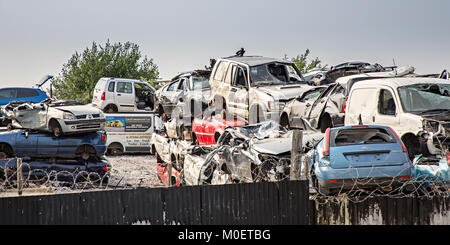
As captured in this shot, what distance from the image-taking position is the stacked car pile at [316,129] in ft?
29.2

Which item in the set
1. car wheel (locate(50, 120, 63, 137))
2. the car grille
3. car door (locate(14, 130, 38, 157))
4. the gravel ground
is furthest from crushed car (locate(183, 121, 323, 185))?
car door (locate(14, 130, 38, 157))

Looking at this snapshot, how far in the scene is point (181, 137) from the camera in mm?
Answer: 18203

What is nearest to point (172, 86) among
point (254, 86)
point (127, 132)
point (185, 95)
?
point (185, 95)

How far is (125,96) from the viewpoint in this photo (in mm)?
27266

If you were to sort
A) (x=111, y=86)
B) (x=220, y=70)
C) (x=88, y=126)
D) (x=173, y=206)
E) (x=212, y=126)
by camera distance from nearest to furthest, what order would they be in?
1. (x=173, y=206)
2. (x=212, y=126)
3. (x=220, y=70)
4. (x=88, y=126)
5. (x=111, y=86)

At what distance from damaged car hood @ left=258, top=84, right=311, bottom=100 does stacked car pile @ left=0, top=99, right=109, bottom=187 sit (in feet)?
18.2

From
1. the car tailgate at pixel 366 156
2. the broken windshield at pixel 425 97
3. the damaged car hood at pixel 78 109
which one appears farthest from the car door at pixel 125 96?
the car tailgate at pixel 366 156

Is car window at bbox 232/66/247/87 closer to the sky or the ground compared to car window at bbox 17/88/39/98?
closer to the sky

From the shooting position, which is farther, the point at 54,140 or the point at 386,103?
the point at 54,140

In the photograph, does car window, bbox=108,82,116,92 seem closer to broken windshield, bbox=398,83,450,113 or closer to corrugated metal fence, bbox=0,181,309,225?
broken windshield, bbox=398,83,450,113

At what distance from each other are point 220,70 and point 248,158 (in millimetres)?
7539

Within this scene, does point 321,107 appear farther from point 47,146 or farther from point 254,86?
point 47,146

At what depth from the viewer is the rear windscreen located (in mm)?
9352
